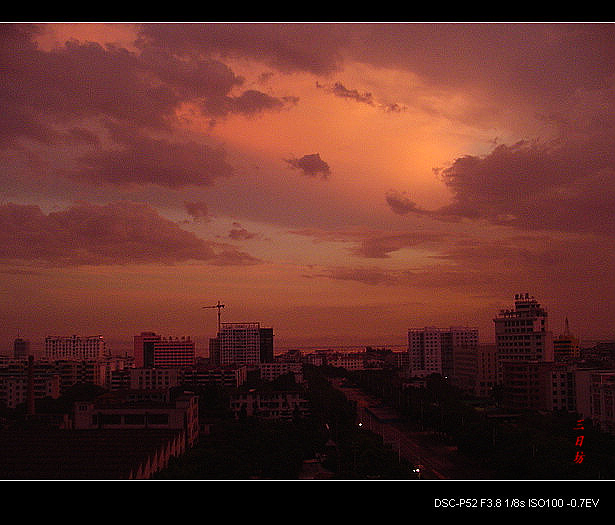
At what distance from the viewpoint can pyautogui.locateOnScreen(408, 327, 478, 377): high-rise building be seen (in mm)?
4500

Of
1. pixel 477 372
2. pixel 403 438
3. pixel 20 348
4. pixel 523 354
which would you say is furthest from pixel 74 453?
pixel 523 354

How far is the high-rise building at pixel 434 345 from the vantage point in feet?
14.8

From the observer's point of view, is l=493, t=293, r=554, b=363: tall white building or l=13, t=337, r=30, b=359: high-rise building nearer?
l=13, t=337, r=30, b=359: high-rise building

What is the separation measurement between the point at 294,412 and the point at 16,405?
2688mm

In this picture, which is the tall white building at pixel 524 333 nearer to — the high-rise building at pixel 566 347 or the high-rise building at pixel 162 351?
the high-rise building at pixel 566 347

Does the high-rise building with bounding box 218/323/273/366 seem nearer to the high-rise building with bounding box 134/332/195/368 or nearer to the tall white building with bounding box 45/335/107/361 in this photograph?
the high-rise building with bounding box 134/332/195/368

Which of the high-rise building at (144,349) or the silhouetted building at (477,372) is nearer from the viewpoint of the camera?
the high-rise building at (144,349)

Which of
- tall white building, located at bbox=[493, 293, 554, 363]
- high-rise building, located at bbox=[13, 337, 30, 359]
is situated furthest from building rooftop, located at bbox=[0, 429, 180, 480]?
tall white building, located at bbox=[493, 293, 554, 363]

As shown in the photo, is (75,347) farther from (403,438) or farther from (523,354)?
(523,354)

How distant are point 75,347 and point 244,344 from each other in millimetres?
1373

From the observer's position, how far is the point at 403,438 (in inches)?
222

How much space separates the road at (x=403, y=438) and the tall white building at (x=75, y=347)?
2.33 metres

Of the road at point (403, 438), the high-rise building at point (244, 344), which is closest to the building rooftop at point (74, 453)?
the high-rise building at point (244, 344)

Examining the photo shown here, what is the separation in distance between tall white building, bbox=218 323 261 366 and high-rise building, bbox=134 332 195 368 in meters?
0.28
